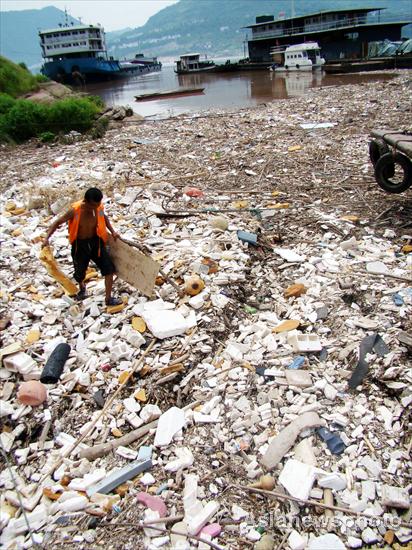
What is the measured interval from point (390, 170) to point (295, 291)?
10.3 feet

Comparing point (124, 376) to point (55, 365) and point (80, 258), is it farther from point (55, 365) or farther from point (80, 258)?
point (80, 258)

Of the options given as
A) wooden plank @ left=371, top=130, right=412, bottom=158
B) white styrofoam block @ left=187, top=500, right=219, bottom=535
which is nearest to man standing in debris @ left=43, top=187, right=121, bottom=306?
white styrofoam block @ left=187, top=500, right=219, bottom=535

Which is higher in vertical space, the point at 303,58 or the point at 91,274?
the point at 303,58

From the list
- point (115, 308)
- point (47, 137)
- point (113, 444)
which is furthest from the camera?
point (47, 137)

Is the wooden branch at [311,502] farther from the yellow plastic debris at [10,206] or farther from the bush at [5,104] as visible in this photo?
the bush at [5,104]

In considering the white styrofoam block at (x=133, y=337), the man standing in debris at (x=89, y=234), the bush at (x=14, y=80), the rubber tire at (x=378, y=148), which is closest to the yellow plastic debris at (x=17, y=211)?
the man standing in debris at (x=89, y=234)

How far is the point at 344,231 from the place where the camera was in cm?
548

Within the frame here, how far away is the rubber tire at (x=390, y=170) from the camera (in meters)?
5.82

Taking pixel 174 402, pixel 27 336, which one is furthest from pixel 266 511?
pixel 27 336

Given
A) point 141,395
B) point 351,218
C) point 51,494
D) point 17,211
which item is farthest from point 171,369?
point 17,211

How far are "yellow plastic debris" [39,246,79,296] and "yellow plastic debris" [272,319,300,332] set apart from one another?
7.67 feet

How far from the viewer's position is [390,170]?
6.09 metres

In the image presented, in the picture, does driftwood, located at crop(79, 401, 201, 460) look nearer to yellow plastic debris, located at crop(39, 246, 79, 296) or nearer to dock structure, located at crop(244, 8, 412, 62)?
yellow plastic debris, located at crop(39, 246, 79, 296)

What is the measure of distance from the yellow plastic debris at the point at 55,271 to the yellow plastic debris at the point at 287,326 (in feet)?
7.67
